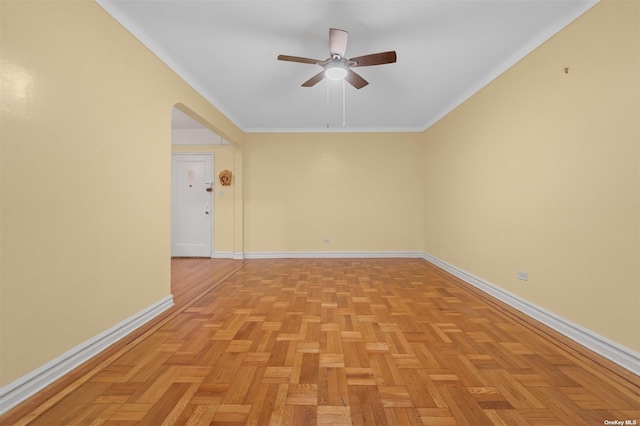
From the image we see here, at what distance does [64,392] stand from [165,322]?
937 millimetres

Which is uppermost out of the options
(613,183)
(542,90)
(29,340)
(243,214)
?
(542,90)

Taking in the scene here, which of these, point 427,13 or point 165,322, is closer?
point 427,13

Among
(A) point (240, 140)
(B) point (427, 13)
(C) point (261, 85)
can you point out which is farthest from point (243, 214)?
(B) point (427, 13)

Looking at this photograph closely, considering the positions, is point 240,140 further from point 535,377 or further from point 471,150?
point 535,377

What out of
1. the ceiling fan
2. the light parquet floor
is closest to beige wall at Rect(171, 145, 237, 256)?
the light parquet floor

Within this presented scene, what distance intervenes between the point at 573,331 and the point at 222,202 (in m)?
5.44

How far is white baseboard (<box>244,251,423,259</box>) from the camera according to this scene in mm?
5477

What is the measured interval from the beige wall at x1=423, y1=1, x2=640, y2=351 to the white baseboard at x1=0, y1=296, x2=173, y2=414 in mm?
3659

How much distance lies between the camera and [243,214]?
215 inches

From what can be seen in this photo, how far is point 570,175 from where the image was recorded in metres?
2.20

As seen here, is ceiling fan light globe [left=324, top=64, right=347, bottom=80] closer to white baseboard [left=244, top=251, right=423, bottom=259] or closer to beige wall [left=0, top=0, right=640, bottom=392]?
beige wall [left=0, top=0, right=640, bottom=392]

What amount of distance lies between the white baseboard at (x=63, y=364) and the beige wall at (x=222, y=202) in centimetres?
309

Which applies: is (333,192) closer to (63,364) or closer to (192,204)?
(192,204)

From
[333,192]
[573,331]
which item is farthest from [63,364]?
[333,192]
